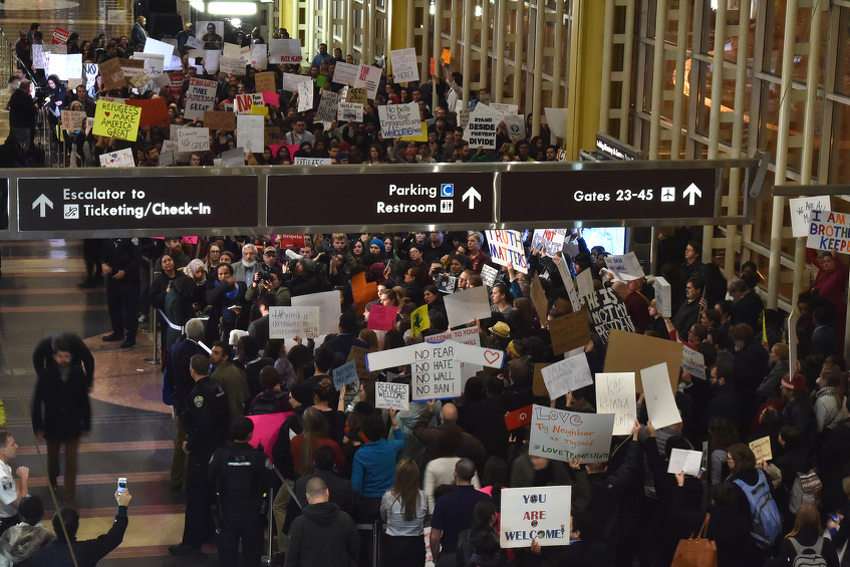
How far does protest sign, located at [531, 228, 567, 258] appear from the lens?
13.8 m

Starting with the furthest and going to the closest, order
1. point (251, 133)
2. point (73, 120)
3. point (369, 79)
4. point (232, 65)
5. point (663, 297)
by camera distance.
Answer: point (232, 65) < point (369, 79) < point (73, 120) < point (251, 133) < point (663, 297)

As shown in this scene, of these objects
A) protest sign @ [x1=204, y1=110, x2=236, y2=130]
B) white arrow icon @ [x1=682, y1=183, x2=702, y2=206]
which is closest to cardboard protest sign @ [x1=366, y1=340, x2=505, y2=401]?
white arrow icon @ [x1=682, y1=183, x2=702, y2=206]

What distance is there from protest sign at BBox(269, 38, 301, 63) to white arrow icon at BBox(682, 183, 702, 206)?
70.1 ft

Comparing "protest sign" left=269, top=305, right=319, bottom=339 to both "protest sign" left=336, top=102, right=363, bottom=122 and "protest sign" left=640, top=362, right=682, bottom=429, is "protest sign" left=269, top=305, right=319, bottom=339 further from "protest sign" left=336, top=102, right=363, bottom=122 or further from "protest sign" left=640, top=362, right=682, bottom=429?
"protest sign" left=336, top=102, right=363, bottom=122

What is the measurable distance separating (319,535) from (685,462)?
102 inches

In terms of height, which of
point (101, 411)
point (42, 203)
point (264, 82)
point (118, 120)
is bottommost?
point (101, 411)

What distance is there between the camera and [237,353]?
11.1 meters

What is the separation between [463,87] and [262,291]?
1421 centimetres

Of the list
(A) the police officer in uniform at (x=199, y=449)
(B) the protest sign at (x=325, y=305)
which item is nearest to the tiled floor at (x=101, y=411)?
(A) the police officer in uniform at (x=199, y=449)

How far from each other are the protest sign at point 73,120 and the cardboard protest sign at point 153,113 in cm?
164

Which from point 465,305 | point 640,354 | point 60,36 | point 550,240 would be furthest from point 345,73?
point 640,354

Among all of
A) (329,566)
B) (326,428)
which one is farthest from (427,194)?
(329,566)

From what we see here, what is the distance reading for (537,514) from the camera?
7.52m

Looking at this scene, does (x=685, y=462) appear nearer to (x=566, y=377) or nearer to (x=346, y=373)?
(x=566, y=377)
